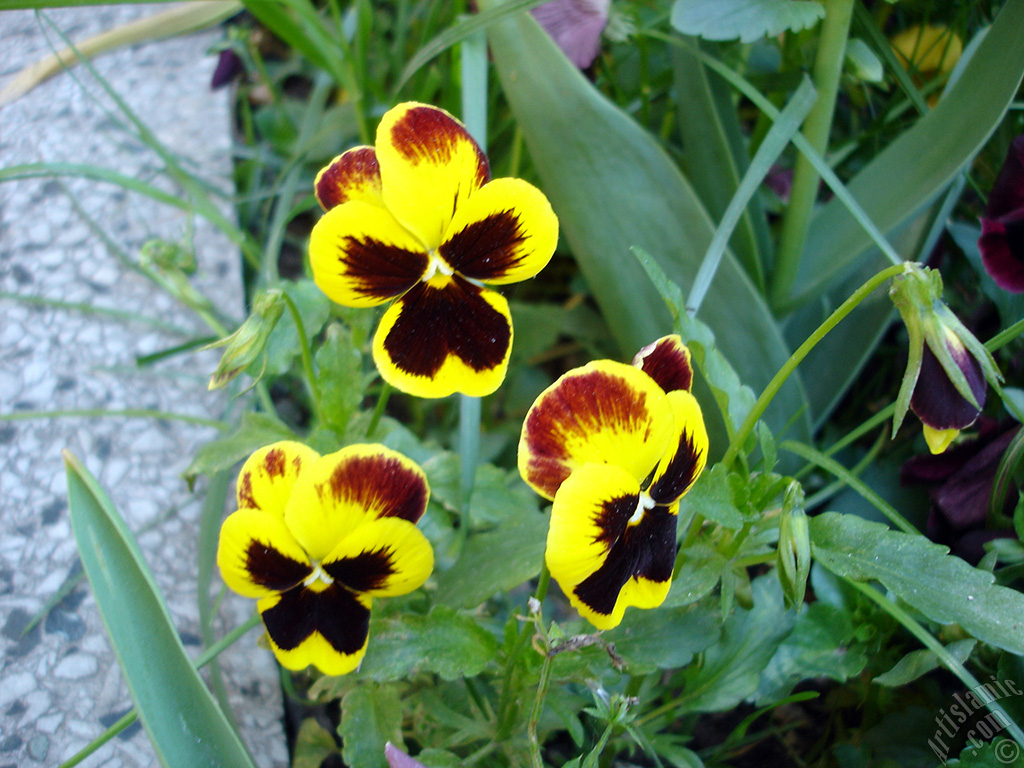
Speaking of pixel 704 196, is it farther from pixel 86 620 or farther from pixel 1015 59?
pixel 86 620

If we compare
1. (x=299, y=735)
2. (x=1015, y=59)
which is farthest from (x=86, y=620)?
(x=1015, y=59)

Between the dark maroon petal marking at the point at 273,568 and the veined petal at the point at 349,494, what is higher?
the veined petal at the point at 349,494

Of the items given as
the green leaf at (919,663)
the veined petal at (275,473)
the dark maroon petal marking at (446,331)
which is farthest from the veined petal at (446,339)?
the green leaf at (919,663)

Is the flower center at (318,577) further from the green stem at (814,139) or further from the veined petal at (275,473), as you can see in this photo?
the green stem at (814,139)

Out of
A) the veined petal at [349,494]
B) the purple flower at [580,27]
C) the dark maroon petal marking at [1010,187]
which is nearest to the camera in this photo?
the veined petal at [349,494]

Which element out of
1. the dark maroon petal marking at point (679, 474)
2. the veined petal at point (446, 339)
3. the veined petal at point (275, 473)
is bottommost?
the veined petal at point (275, 473)

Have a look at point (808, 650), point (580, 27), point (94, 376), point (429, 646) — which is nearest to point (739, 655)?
point (808, 650)

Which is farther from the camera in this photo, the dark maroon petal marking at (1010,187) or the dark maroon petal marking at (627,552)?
the dark maroon petal marking at (1010,187)
